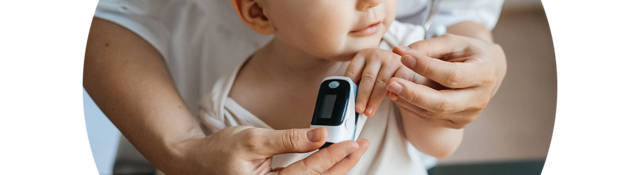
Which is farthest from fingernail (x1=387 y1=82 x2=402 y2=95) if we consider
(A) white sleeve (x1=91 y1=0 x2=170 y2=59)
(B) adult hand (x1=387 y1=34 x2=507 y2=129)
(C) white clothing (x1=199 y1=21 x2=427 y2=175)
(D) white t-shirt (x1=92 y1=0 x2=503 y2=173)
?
(A) white sleeve (x1=91 y1=0 x2=170 y2=59)

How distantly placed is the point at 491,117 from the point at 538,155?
0.10 meters

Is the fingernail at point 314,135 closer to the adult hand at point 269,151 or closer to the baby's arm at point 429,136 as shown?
the adult hand at point 269,151

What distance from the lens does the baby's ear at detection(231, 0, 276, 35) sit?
0.45 metres

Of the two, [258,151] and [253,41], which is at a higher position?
[253,41]

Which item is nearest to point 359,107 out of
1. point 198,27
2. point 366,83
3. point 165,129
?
point 366,83

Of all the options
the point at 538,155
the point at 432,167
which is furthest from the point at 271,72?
the point at 538,155

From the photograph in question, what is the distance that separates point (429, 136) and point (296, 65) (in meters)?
0.18

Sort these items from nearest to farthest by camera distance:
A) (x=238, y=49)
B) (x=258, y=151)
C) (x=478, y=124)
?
1. (x=258, y=151)
2. (x=478, y=124)
3. (x=238, y=49)

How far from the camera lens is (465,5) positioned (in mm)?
591

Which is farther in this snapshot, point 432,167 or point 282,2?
point 432,167

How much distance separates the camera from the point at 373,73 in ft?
1.29

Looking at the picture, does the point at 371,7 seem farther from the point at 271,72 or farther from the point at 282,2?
the point at 271,72

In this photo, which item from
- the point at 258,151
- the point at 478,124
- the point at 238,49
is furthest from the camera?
the point at 238,49

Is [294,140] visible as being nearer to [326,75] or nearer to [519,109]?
[326,75]
